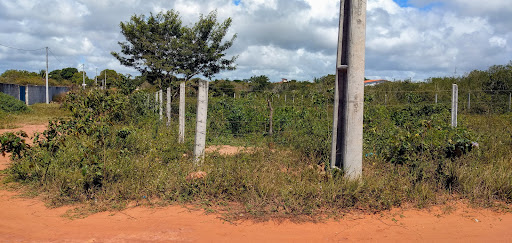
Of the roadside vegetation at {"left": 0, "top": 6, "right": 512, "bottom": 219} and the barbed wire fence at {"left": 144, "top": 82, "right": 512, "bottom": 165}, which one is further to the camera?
the barbed wire fence at {"left": 144, "top": 82, "right": 512, "bottom": 165}

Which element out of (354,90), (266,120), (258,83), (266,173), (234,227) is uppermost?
(258,83)

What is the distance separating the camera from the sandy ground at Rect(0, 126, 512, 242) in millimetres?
4008

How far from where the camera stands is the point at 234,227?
4258mm

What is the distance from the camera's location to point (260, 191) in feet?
16.0

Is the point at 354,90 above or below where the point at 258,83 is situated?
below

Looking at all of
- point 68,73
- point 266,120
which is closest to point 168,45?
point 266,120

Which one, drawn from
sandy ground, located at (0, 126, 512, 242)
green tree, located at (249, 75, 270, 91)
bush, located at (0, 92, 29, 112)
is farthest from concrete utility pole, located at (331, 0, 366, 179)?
bush, located at (0, 92, 29, 112)

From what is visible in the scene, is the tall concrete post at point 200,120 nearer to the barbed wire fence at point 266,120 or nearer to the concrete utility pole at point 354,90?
the barbed wire fence at point 266,120

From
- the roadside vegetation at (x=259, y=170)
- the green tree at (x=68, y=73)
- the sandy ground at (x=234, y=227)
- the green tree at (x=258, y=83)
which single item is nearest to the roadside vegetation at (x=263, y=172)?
the roadside vegetation at (x=259, y=170)

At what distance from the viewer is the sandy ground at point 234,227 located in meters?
4.01

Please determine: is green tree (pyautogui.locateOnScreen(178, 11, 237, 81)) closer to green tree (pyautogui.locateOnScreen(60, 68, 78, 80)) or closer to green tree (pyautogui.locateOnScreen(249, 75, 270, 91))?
green tree (pyautogui.locateOnScreen(249, 75, 270, 91))

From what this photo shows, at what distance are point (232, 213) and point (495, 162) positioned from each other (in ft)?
14.2

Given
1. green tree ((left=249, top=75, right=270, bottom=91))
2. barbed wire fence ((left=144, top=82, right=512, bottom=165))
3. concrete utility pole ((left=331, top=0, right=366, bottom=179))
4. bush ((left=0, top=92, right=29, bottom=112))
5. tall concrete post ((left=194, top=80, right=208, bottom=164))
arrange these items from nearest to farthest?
concrete utility pole ((left=331, top=0, right=366, bottom=179)) → tall concrete post ((left=194, top=80, right=208, bottom=164)) → barbed wire fence ((left=144, top=82, right=512, bottom=165)) → green tree ((left=249, top=75, right=270, bottom=91)) → bush ((left=0, top=92, right=29, bottom=112))

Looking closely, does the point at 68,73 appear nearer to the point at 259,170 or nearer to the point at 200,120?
the point at 200,120
